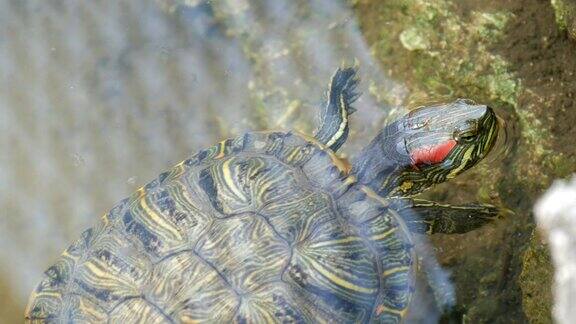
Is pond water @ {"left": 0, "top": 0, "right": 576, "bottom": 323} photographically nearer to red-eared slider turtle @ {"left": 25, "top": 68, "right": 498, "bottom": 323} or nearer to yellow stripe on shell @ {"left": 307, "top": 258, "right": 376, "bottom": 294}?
red-eared slider turtle @ {"left": 25, "top": 68, "right": 498, "bottom": 323}

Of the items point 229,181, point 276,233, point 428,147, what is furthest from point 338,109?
point 276,233

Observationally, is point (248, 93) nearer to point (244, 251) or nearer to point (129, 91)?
point (129, 91)

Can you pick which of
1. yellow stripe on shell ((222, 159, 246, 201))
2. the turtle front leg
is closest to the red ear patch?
the turtle front leg

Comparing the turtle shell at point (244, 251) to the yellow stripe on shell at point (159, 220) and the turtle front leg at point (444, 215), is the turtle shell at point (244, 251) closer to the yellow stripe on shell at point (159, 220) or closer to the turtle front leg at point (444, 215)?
the yellow stripe on shell at point (159, 220)

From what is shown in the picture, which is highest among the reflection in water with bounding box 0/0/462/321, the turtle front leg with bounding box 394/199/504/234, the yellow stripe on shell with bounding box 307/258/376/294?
the reflection in water with bounding box 0/0/462/321

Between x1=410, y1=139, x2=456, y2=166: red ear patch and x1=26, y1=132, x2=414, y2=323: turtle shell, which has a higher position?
x1=26, y1=132, x2=414, y2=323: turtle shell

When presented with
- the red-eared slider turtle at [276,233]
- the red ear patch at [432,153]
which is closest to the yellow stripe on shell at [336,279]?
the red-eared slider turtle at [276,233]

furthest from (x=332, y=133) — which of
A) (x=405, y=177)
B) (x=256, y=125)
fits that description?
(x=256, y=125)
